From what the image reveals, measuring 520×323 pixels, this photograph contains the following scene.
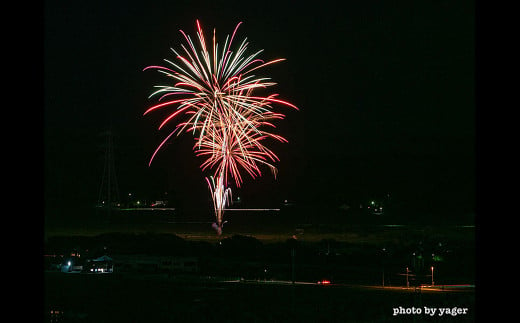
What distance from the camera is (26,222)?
261 centimetres

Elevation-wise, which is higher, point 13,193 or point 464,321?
point 13,193

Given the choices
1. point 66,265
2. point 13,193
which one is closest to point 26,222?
point 13,193

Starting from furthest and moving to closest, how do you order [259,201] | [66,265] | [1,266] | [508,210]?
1. [259,201]
2. [66,265]
3. [1,266]
4. [508,210]

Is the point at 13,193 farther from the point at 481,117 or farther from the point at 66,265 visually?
the point at 66,265

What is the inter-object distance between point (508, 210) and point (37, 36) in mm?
2457

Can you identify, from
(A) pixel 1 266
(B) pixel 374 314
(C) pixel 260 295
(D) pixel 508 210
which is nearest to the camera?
(D) pixel 508 210

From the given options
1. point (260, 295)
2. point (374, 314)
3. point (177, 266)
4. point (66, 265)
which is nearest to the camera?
point (374, 314)

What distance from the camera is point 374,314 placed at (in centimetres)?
1200

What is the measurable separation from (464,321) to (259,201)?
157776mm

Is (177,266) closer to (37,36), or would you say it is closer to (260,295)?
(260,295)

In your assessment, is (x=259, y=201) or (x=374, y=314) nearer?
(x=374, y=314)

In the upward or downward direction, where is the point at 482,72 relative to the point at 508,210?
upward

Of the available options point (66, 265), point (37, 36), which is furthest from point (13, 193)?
point (66, 265)

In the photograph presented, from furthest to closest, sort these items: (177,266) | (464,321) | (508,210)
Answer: (177,266), (464,321), (508,210)
